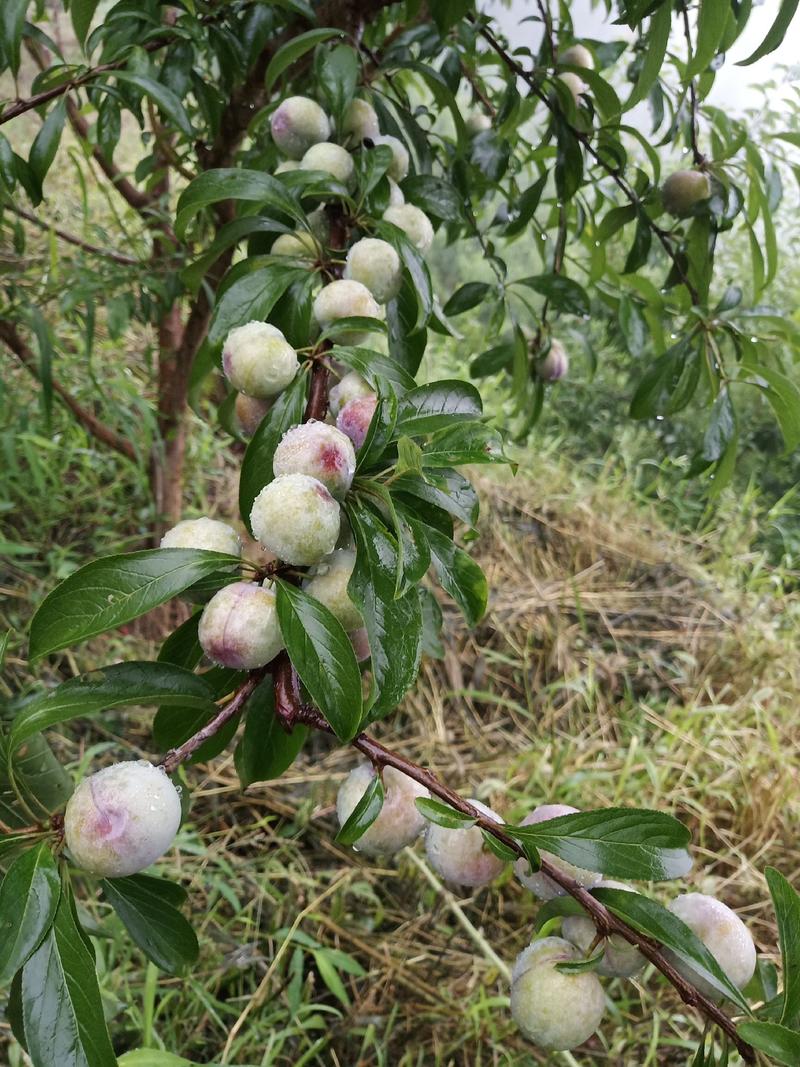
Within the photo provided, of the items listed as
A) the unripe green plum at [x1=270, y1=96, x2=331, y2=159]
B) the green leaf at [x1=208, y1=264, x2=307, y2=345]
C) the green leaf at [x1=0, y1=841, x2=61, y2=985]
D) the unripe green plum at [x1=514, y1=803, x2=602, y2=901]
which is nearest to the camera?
the green leaf at [x1=0, y1=841, x2=61, y2=985]

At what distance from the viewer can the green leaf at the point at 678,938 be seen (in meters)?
0.36

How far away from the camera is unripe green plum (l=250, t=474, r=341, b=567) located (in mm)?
374

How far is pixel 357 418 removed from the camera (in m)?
0.45

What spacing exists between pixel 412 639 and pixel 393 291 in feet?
0.89

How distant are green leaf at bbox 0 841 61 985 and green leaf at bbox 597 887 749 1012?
0.25 m

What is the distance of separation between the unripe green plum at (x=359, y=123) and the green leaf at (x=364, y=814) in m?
0.51

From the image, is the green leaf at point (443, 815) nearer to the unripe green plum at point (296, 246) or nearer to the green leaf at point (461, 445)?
the green leaf at point (461, 445)

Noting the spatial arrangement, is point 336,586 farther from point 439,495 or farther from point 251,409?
point 251,409

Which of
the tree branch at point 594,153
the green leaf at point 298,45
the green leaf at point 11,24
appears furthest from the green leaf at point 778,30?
the green leaf at point 11,24

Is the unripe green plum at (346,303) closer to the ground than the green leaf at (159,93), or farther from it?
closer to the ground

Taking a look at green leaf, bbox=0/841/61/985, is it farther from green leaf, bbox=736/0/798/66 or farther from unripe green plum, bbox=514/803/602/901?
green leaf, bbox=736/0/798/66

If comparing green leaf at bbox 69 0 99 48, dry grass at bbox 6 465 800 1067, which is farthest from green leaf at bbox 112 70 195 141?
dry grass at bbox 6 465 800 1067

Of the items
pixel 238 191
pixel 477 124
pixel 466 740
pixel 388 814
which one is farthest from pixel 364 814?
pixel 466 740

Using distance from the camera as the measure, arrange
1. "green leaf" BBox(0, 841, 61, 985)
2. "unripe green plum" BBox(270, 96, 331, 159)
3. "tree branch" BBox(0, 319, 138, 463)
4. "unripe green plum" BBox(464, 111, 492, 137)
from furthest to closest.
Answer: "tree branch" BBox(0, 319, 138, 463), "unripe green plum" BBox(464, 111, 492, 137), "unripe green plum" BBox(270, 96, 331, 159), "green leaf" BBox(0, 841, 61, 985)
